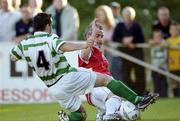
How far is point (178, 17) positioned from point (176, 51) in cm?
1906

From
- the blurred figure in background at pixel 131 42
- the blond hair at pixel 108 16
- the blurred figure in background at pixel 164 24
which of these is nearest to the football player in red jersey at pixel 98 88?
the blond hair at pixel 108 16

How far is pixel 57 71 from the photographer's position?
39.9 ft

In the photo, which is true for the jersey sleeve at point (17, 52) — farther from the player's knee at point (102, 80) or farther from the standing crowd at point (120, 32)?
the standing crowd at point (120, 32)

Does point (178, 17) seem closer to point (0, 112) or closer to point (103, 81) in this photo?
point (0, 112)

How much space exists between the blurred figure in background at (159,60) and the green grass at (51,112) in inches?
50.3

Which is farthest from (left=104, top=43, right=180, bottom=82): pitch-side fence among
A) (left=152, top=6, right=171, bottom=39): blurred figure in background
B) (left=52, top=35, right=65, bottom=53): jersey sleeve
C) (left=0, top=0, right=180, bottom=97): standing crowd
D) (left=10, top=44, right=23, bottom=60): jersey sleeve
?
(left=52, top=35, right=65, bottom=53): jersey sleeve

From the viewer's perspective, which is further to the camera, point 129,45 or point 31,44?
point 129,45

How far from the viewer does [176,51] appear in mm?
20094

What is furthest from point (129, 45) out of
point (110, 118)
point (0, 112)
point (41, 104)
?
point (110, 118)

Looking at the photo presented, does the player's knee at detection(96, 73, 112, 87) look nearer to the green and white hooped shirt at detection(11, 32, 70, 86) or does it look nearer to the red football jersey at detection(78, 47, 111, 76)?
the green and white hooped shirt at detection(11, 32, 70, 86)

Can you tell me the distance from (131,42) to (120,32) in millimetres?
347

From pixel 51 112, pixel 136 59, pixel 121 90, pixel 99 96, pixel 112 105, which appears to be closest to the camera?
pixel 121 90

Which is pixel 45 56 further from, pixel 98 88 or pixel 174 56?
pixel 174 56

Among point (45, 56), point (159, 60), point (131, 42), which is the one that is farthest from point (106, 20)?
point (45, 56)
